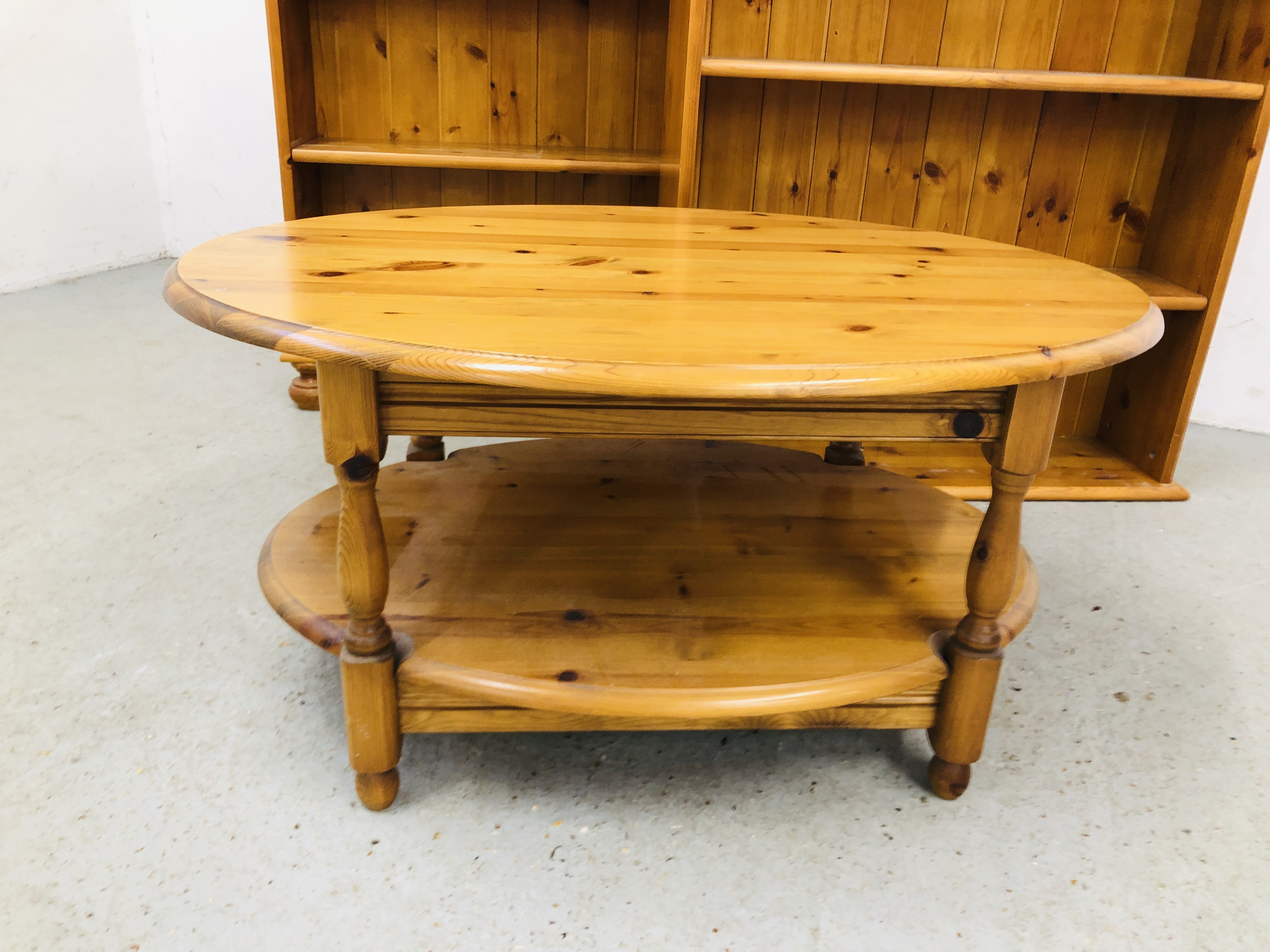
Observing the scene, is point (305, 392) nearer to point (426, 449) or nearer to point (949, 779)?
point (426, 449)

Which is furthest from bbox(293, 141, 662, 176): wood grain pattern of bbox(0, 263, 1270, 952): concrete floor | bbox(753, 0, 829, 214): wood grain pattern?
bbox(0, 263, 1270, 952): concrete floor

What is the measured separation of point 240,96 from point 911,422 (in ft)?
10.2

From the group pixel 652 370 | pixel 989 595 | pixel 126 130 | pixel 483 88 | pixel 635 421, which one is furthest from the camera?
pixel 126 130

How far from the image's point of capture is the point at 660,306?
113cm

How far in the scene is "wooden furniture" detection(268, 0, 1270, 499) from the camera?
Answer: 210 cm

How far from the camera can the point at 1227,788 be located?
131cm

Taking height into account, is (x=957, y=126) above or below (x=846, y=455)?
above

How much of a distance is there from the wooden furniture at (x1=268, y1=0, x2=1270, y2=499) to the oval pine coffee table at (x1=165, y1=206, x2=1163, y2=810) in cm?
75

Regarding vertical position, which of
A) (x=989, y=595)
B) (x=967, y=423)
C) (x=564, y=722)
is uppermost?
(x=967, y=423)

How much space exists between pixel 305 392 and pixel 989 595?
187 cm

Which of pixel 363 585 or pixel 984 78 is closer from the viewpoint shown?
pixel 363 585

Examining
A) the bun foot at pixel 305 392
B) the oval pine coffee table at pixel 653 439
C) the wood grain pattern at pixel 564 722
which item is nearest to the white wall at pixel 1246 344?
the oval pine coffee table at pixel 653 439

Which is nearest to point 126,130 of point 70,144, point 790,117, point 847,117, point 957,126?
point 70,144

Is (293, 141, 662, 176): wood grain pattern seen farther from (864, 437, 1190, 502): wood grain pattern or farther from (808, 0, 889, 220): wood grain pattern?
(864, 437, 1190, 502): wood grain pattern
